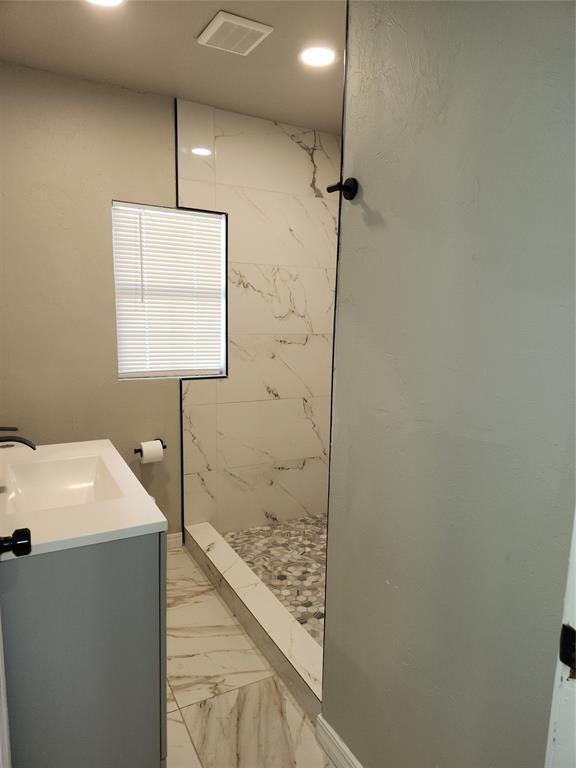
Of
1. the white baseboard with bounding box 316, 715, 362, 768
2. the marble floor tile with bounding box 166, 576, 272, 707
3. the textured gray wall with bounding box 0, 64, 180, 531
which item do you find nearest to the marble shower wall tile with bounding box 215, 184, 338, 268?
the textured gray wall with bounding box 0, 64, 180, 531

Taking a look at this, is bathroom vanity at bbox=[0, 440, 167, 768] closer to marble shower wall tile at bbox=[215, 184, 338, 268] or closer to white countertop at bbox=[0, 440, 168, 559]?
white countertop at bbox=[0, 440, 168, 559]

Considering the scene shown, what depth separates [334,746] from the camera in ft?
5.18

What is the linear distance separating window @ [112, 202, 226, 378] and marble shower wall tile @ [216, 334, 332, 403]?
0.11 meters

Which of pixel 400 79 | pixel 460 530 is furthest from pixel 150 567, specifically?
pixel 400 79

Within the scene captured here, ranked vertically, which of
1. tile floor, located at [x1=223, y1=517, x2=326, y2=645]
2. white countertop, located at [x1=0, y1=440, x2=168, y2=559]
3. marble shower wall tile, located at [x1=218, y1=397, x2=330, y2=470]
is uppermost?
white countertop, located at [x1=0, y1=440, x2=168, y2=559]

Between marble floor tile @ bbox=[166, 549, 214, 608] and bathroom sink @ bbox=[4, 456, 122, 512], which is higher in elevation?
bathroom sink @ bbox=[4, 456, 122, 512]

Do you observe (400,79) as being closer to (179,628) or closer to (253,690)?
(253,690)

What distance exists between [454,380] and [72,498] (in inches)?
56.4

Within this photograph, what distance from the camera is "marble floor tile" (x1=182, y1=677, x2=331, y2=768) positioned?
1618 millimetres

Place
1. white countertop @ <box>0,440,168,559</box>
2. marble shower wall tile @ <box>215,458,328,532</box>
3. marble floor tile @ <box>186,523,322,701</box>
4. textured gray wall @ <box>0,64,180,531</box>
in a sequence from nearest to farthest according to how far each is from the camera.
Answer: white countertop @ <box>0,440,168,559</box> < marble floor tile @ <box>186,523,322,701</box> < textured gray wall @ <box>0,64,180,531</box> < marble shower wall tile @ <box>215,458,328,532</box>

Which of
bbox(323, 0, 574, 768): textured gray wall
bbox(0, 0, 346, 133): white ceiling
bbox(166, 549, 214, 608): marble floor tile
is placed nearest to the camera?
bbox(323, 0, 574, 768): textured gray wall

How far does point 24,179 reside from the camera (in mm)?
2301

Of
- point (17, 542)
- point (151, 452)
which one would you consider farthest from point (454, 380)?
point (151, 452)

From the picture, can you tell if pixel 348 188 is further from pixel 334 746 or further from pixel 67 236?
pixel 334 746
